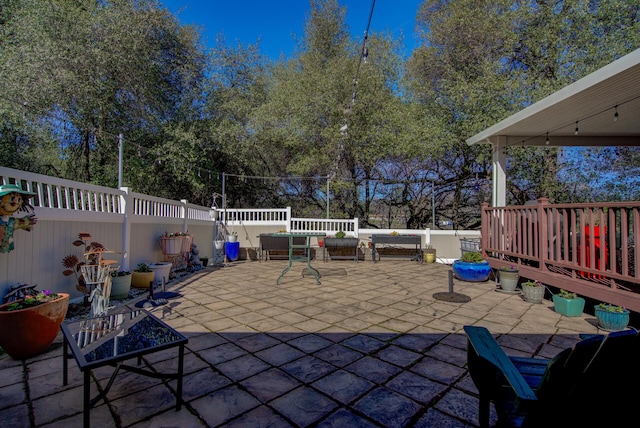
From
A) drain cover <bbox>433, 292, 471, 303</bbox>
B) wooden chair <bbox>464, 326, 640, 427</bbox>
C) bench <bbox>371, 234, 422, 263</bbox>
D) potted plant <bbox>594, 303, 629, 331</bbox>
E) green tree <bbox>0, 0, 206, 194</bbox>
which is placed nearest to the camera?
wooden chair <bbox>464, 326, 640, 427</bbox>

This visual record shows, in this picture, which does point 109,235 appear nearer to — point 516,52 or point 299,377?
point 299,377

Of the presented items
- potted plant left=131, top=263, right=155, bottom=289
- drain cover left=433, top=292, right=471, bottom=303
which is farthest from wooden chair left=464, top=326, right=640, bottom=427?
potted plant left=131, top=263, right=155, bottom=289

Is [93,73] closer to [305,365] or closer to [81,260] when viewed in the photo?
[81,260]

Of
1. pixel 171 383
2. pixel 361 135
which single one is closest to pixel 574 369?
pixel 171 383

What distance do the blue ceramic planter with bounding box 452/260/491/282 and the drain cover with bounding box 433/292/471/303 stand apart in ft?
3.66

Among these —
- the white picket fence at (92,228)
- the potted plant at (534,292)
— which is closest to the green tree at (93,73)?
the white picket fence at (92,228)

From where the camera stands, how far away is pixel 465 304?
395 cm

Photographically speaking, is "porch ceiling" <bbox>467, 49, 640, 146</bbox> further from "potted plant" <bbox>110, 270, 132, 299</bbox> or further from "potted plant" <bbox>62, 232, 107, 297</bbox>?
"potted plant" <bbox>110, 270, 132, 299</bbox>

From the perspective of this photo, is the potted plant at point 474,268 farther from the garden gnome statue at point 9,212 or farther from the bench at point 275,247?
the garden gnome statue at point 9,212

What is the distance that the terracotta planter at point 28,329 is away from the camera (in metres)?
2.25

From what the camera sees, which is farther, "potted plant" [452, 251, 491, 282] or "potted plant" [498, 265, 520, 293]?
"potted plant" [452, 251, 491, 282]

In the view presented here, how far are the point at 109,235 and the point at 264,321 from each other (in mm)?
2660

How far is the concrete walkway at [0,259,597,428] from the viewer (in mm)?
1665

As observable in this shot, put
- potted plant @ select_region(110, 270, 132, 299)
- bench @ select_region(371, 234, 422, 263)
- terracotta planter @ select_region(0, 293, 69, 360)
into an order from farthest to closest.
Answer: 1. bench @ select_region(371, 234, 422, 263)
2. potted plant @ select_region(110, 270, 132, 299)
3. terracotta planter @ select_region(0, 293, 69, 360)
